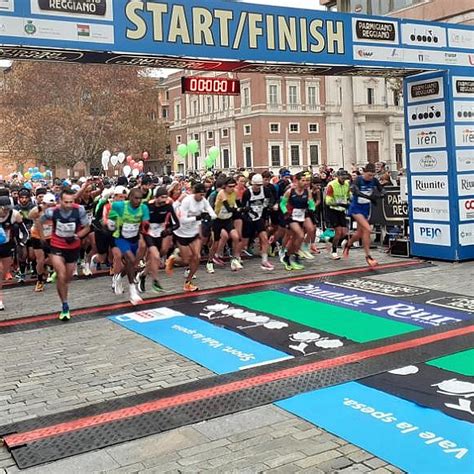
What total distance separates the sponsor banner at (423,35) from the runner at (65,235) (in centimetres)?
691

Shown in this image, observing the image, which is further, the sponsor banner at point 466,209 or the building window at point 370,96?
the building window at point 370,96

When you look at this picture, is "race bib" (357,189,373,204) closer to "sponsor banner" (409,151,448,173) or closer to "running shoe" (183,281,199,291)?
"sponsor banner" (409,151,448,173)

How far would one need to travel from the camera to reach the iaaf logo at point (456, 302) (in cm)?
810

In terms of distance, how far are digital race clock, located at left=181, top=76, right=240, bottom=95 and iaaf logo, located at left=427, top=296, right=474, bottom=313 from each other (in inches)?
189

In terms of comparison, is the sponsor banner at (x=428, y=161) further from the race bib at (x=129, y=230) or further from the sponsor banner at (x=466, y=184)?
the race bib at (x=129, y=230)

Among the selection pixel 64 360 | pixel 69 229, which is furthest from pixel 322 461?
pixel 69 229

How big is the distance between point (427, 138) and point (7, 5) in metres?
7.88

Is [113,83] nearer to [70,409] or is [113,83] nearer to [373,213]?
[373,213]

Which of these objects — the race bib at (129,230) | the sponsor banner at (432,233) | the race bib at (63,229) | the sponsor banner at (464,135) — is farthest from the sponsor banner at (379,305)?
the sponsor banner at (464,135)

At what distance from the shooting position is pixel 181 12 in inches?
361

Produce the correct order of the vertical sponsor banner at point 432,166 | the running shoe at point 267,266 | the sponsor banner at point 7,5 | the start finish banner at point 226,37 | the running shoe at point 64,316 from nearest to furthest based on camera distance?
1. the sponsor banner at point 7,5
2. the start finish banner at point 226,37
3. the running shoe at point 64,316
4. the vertical sponsor banner at point 432,166
5. the running shoe at point 267,266

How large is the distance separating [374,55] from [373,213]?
14.9 ft

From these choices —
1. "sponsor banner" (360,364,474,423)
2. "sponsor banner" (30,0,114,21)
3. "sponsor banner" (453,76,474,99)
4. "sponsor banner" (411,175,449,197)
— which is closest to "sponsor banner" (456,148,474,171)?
"sponsor banner" (411,175,449,197)

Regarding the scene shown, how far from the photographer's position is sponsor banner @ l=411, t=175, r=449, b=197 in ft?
37.9
